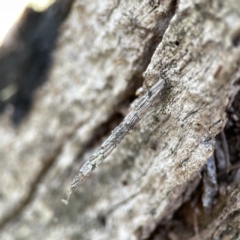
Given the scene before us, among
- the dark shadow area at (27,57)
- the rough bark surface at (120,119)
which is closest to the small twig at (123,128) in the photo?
the rough bark surface at (120,119)

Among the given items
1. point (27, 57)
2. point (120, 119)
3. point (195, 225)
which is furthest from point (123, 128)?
point (27, 57)

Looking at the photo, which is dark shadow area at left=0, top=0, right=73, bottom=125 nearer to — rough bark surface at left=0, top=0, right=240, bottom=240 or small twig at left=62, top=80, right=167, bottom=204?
rough bark surface at left=0, top=0, right=240, bottom=240

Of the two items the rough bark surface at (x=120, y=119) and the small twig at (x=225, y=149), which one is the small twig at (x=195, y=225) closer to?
the rough bark surface at (x=120, y=119)

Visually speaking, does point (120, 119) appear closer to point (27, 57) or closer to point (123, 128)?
point (123, 128)

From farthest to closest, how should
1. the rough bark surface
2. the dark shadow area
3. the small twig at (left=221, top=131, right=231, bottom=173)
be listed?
the dark shadow area < the small twig at (left=221, top=131, right=231, bottom=173) < the rough bark surface

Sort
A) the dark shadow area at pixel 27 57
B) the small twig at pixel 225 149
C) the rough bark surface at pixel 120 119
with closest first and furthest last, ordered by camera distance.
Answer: the rough bark surface at pixel 120 119 < the small twig at pixel 225 149 < the dark shadow area at pixel 27 57

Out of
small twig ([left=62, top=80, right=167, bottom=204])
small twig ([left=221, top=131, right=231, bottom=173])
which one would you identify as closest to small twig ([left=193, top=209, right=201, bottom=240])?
small twig ([left=221, top=131, right=231, bottom=173])

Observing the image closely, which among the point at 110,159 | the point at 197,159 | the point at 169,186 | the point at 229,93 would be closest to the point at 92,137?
the point at 110,159

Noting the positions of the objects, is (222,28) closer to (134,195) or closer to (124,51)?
(124,51)
